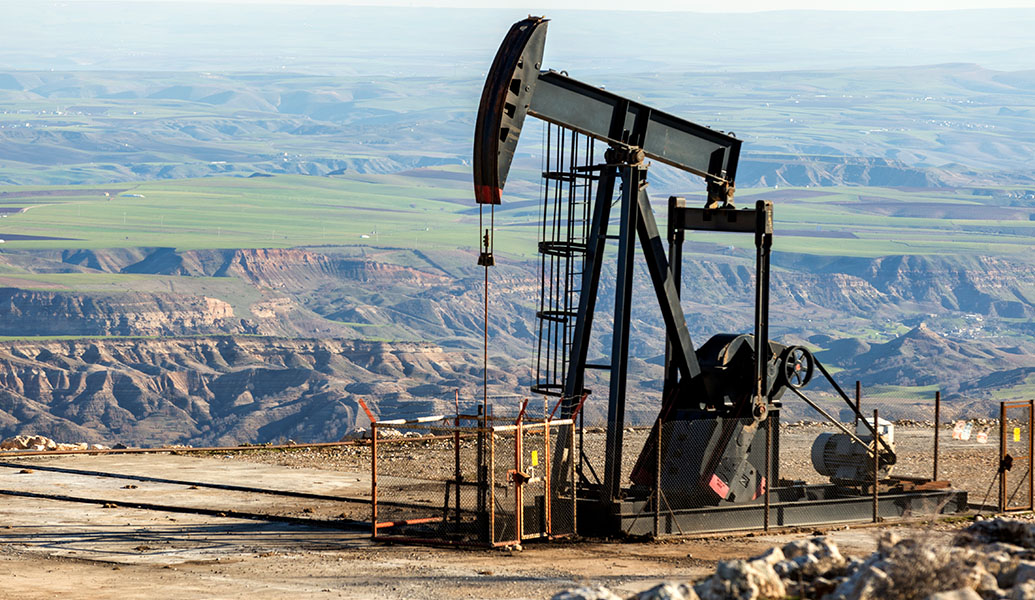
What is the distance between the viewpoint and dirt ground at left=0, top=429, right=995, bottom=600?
1397cm

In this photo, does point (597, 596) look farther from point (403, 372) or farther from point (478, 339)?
point (478, 339)

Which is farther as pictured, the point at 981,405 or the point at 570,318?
the point at 981,405

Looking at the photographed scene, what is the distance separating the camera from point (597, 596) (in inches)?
377

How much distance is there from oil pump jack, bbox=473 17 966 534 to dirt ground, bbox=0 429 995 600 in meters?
0.96

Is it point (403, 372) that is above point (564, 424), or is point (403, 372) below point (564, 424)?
below

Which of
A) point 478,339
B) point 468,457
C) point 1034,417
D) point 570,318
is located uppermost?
point 570,318

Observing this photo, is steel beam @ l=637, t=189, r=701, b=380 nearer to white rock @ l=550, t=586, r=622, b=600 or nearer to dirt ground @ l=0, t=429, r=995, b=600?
dirt ground @ l=0, t=429, r=995, b=600

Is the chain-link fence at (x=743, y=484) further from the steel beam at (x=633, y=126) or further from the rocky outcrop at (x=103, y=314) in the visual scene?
the rocky outcrop at (x=103, y=314)

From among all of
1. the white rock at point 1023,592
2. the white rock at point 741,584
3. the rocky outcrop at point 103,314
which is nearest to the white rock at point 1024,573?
the white rock at point 1023,592

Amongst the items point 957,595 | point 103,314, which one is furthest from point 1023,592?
point 103,314

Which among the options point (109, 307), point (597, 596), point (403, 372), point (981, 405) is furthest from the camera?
point (109, 307)

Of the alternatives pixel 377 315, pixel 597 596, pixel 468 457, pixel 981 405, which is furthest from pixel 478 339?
pixel 597 596

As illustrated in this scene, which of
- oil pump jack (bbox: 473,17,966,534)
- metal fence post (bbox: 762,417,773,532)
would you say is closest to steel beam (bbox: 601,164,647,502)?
oil pump jack (bbox: 473,17,966,534)

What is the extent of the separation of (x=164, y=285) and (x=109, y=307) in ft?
61.5
